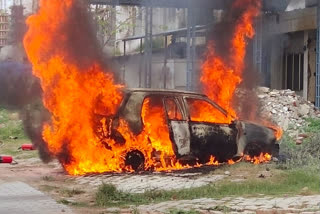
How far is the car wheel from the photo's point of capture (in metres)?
11.2

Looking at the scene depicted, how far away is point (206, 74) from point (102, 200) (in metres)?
6.86

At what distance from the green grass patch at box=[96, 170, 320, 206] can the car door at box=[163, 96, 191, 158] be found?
1.49 metres

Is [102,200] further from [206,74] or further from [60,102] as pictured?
[206,74]

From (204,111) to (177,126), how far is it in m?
0.86

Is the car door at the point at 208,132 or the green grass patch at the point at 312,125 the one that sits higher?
the car door at the point at 208,132

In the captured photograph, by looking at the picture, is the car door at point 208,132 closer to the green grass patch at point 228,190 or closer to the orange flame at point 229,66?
the green grass patch at point 228,190

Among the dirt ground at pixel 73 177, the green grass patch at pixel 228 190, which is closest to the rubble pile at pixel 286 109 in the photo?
the dirt ground at pixel 73 177

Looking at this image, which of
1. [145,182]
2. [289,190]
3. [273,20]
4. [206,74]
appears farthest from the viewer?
[273,20]

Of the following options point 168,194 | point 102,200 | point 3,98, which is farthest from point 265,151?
point 3,98

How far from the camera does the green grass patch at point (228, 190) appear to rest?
8719mm

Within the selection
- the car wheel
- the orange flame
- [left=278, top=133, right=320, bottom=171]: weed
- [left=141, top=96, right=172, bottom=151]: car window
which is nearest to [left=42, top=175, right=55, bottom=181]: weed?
the car wheel

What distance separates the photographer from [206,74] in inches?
585

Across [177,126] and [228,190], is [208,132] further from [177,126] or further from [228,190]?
[228,190]

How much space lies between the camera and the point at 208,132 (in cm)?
1148
